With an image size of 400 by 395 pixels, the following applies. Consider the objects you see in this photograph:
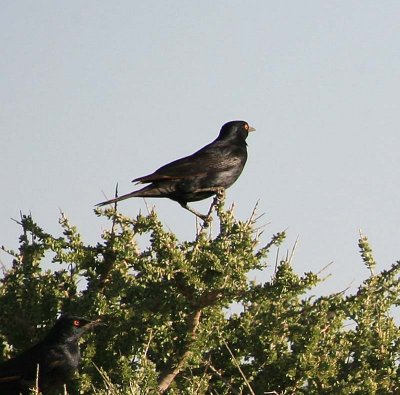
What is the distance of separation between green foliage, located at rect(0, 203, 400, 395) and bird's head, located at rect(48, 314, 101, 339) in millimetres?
105

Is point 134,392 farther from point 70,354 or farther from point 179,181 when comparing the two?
point 179,181

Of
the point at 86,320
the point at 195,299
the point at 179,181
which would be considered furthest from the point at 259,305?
the point at 179,181

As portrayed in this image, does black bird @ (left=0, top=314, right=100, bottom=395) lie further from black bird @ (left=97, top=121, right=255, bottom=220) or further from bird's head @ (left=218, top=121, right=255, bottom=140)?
bird's head @ (left=218, top=121, right=255, bottom=140)

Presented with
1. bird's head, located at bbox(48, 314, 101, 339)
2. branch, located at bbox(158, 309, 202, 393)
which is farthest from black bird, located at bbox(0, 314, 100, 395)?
branch, located at bbox(158, 309, 202, 393)

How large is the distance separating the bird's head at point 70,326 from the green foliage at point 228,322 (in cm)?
11

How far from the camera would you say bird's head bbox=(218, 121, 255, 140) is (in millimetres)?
12961

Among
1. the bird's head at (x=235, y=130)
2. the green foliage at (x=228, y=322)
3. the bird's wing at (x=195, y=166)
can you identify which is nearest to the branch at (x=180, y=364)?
the green foliage at (x=228, y=322)

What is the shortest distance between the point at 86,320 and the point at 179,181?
324 cm

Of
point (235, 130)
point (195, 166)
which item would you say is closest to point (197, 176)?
point (195, 166)

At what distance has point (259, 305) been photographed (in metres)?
8.37

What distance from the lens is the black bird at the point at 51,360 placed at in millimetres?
8461

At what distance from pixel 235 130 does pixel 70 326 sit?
16.7 ft

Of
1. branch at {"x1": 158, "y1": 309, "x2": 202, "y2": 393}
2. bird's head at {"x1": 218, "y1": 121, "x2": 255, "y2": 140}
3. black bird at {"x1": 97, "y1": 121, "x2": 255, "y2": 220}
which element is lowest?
branch at {"x1": 158, "y1": 309, "x2": 202, "y2": 393}

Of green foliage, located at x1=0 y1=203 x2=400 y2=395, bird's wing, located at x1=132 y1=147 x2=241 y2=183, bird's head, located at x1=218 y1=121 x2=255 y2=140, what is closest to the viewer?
green foliage, located at x1=0 y1=203 x2=400 y2=395
